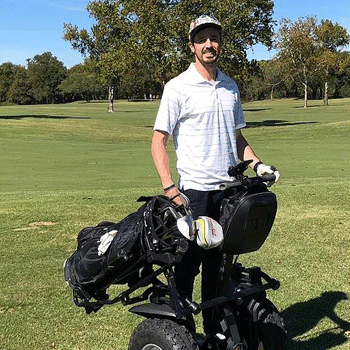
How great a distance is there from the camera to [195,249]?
3506 millimetres

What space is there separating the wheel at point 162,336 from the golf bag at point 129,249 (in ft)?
0.99

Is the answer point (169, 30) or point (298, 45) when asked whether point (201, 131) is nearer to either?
point (169, 30)

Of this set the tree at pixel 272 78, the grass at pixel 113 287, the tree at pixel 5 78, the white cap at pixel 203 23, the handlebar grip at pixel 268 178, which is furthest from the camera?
the tree at pixel 5 78

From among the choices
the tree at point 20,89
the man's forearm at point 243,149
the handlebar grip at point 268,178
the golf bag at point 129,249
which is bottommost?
the tree at point 20,89

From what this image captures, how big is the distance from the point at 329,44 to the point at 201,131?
273ft

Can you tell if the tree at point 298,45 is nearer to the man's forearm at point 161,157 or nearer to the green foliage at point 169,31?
the green foliage at point 169,31

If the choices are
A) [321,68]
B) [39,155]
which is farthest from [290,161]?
[321,68]

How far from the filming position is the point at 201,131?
3455 mm

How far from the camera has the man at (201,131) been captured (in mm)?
3422

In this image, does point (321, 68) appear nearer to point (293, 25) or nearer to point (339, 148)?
point (293, 25)

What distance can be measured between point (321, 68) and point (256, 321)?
256 feet

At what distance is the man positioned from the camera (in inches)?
135

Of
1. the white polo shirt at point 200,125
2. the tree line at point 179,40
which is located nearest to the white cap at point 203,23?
the white polo shirt at point 200,125

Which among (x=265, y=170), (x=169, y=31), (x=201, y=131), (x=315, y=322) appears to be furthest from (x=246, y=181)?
(x=169, y=31)
